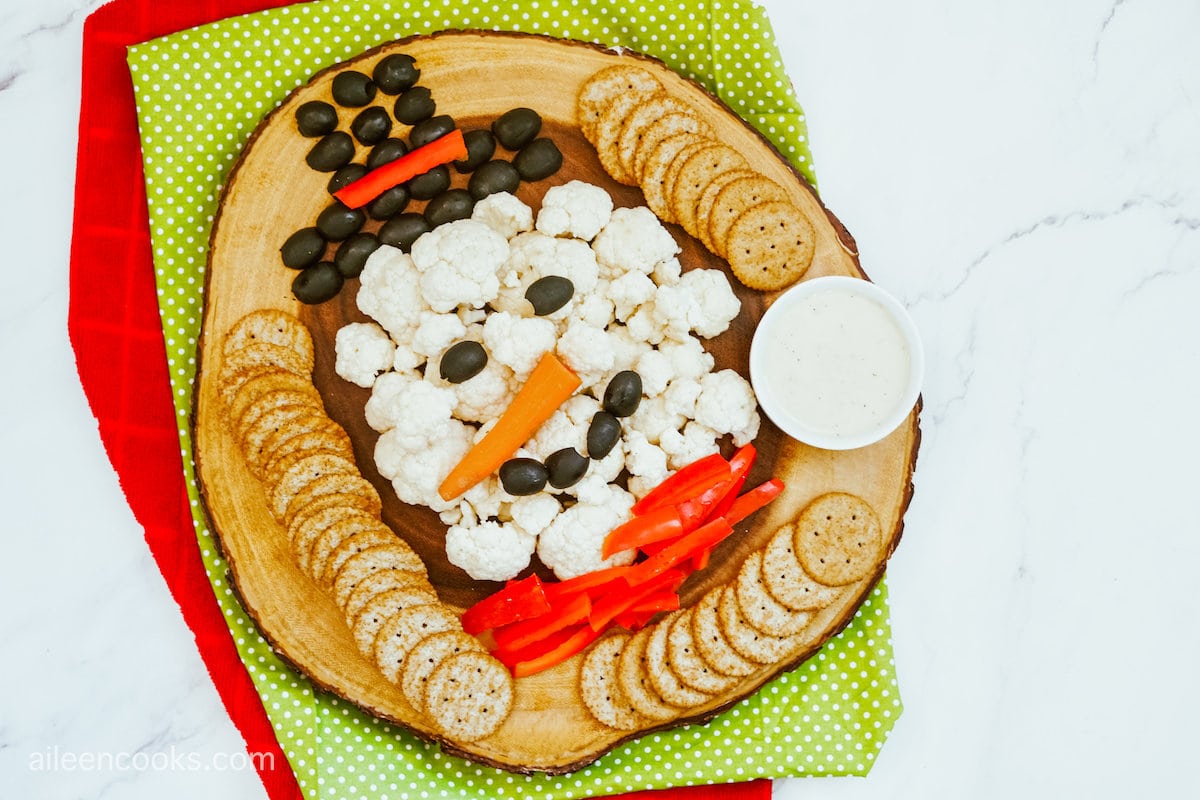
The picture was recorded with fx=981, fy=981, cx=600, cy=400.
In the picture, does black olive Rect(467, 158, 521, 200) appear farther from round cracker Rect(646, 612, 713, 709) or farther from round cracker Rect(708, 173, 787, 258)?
round cracker Rect(646, 612, 713, 709)

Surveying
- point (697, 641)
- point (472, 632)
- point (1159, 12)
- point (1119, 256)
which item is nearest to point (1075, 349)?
point (1119, 256)

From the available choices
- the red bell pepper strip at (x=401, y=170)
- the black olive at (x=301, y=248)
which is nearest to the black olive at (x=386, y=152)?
the red bell pepper strip at (x=401, y=170)

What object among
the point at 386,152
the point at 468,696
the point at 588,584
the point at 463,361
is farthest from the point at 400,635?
the point at 386,152

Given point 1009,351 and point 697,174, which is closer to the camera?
point 697,174

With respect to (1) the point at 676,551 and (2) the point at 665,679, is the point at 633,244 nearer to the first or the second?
(1) the point at 676,551

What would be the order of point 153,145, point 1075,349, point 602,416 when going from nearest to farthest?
point 602,416
point 153,145
point 1075,349

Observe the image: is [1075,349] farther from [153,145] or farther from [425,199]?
[153,145]
